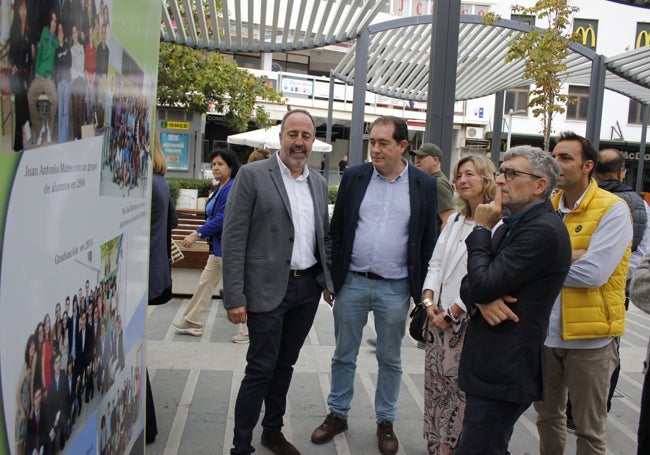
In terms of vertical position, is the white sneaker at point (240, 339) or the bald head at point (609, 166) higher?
the bald head at point (609, 166)

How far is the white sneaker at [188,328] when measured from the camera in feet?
20.5

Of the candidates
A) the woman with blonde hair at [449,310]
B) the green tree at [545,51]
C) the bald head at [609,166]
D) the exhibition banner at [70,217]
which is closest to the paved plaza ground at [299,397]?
the woman with blonde hair at [449,310]

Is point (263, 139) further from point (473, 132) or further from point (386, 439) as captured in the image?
point (473, 132)

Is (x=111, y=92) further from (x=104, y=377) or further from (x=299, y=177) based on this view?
(x=299, y=177)

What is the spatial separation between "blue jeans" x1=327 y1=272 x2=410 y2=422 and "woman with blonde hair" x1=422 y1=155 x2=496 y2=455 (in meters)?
0.27

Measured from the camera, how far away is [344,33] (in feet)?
31.6

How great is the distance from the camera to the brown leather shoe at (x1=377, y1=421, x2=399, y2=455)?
3.86m

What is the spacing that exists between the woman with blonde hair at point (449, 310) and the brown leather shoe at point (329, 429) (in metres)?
0.67

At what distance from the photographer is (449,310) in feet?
11.4

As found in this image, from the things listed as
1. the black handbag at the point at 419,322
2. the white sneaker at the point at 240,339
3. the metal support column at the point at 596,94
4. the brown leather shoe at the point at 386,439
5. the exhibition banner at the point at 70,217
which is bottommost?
the white sneaker at the point at 240,339

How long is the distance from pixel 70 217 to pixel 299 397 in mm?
3509

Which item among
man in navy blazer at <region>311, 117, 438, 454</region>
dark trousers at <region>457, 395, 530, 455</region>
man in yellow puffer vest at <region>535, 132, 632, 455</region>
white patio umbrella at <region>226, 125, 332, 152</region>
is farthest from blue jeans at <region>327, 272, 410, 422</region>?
white patio umbrella at <region>226, 125, 332, 152</region>

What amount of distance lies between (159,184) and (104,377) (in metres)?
1.90

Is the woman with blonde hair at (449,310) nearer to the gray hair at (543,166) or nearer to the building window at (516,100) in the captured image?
the gray hair at (543,166)
